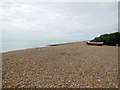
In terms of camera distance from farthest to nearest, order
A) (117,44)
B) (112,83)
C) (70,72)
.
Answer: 1. (117,44)
2. (70,72)
3. (112,83)

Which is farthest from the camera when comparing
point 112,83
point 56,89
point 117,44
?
point 117,44

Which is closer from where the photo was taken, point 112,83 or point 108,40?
point 112,83

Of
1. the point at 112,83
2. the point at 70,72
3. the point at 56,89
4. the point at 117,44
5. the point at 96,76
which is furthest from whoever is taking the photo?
the point at 117,44

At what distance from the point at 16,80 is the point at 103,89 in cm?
281

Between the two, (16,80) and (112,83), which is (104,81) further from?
(16,80)

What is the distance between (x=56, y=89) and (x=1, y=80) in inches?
80.2

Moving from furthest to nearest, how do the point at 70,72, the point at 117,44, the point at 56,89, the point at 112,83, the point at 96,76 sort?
1. the point at 117,44
2. the point at 70,72
3. the point at 96,76
4. the point at 112,83
5. the point at 56,89

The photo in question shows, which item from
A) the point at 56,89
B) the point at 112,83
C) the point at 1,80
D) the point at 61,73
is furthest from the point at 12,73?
the point at 112,83

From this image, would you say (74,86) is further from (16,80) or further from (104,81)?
(16,80)

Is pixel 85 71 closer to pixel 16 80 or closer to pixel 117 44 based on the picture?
pixel 16 80

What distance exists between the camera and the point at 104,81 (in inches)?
255

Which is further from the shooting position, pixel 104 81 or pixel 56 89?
pixel 104 81

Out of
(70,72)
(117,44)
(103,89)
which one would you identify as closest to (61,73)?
(70,72)

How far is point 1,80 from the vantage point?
6.47m
